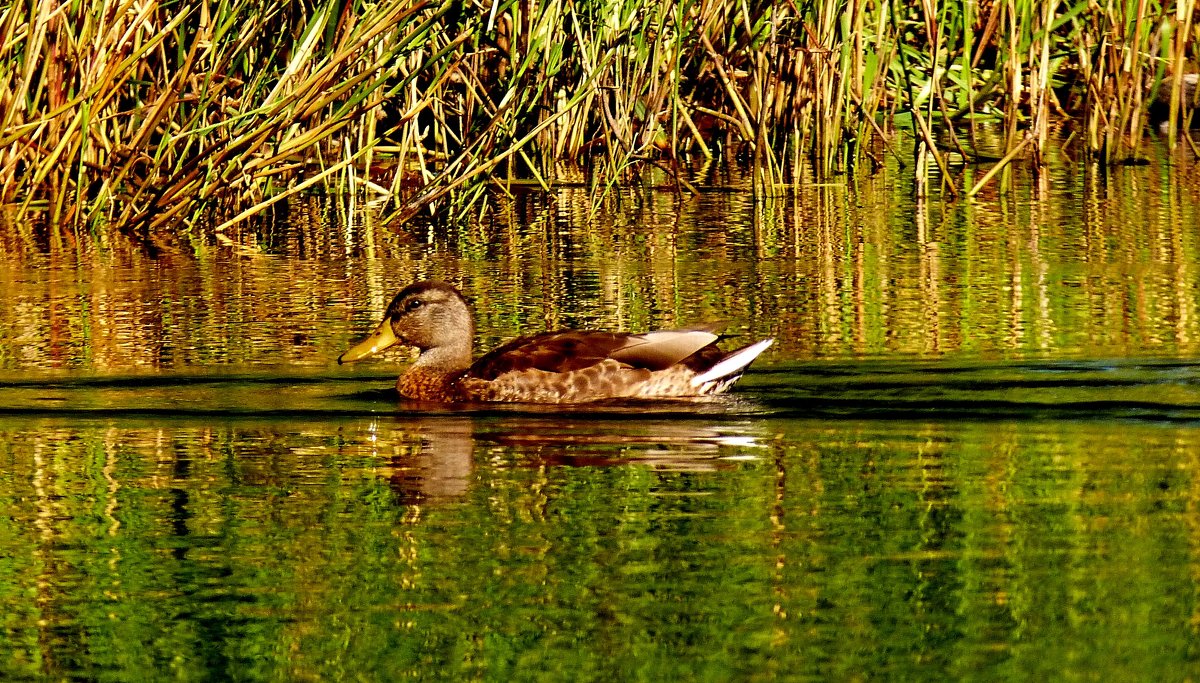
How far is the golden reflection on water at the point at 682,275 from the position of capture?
826cm

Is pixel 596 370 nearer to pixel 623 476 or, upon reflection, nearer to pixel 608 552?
pixel 623 476

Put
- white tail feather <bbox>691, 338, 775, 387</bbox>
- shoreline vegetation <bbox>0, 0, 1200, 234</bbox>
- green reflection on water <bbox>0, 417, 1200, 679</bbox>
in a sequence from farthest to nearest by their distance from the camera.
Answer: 1. shoreline vegetation <bbox>0, 0, 1200, 234</bbox>
2. white tail feather <bbox>691, 338, 775, 387</bbox>
3. green reflection on water <bbox>0, 417, 1200, 679</bbox>

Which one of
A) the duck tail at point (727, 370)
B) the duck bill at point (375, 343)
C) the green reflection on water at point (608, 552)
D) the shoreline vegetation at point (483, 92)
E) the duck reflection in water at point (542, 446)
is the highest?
the shoreline vegetation at point (483, 92)

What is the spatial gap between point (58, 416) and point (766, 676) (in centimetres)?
367

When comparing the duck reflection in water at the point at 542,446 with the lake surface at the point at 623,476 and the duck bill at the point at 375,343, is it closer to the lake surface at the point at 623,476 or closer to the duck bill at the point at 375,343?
the lake surface at the point at 623,476

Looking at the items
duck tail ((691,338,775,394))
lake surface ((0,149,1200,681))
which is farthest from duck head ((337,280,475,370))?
duck tail ((691,338,775,394))

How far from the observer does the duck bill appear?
25.9 feet

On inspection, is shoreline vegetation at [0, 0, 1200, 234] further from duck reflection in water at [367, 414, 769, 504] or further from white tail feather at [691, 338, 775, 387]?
duck reflection in water at [367, 414, 769, 504]

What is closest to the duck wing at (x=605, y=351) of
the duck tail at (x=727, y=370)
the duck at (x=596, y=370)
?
the duck at (x=596, y=370)

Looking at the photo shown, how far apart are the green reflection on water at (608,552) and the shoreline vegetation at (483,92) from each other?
3569 mm

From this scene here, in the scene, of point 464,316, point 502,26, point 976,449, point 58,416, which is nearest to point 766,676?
point 976,449

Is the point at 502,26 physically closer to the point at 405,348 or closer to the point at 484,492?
the point at 405,348

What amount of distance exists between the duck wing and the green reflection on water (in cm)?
66

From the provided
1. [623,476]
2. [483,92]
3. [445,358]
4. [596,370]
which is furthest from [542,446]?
[483,92]
